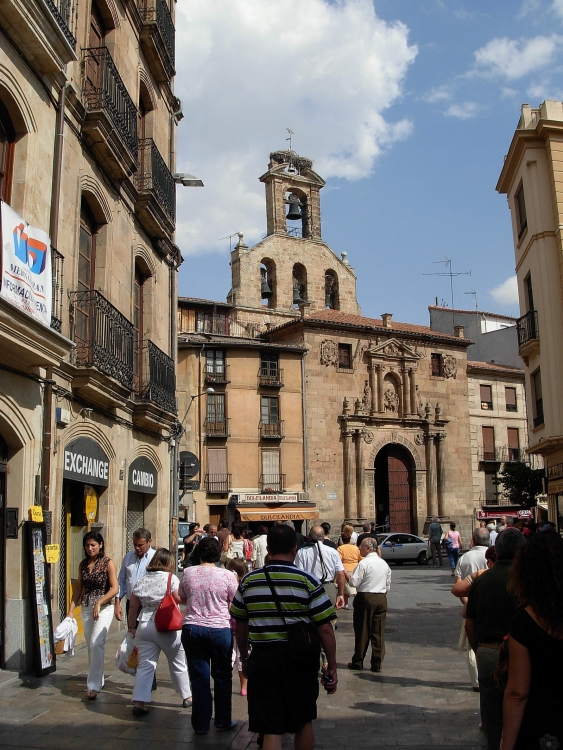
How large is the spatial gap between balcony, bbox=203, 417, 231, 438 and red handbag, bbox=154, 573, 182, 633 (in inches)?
1130

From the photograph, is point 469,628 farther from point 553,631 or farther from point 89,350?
point 89,350

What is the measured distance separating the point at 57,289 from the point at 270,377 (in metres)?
27.3

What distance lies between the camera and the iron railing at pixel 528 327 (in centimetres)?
2345

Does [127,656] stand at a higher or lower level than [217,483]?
lower

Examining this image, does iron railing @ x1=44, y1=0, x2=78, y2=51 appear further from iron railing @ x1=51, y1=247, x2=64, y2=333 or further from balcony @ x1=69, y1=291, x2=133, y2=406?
balcony @ x1=69, y1=291, x2=133, y2=406

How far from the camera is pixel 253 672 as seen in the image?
4664 mm

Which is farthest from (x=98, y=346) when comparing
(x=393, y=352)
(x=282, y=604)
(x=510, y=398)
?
(x=510, y=398)

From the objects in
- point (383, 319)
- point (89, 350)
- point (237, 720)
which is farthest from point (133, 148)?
point (383, 319)

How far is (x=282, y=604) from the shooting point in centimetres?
479

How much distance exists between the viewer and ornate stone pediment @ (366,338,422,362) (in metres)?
40.8

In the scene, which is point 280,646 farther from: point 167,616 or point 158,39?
point 158,39

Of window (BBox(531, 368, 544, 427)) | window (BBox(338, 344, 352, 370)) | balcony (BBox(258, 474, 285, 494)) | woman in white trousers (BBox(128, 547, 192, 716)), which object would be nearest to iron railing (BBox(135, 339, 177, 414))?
woman in white trousers (BBox(128, 547, 192, 716))

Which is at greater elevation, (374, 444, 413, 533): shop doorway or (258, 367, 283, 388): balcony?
(258, 367, 283, 388): balcony

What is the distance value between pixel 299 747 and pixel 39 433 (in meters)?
6.08
